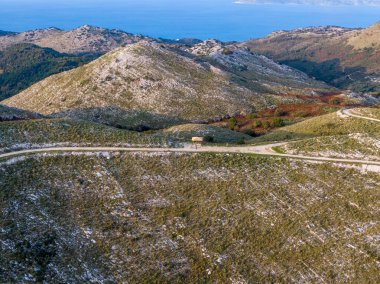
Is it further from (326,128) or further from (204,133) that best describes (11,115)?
(326,128)

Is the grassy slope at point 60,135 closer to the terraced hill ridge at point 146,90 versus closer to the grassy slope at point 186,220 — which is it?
the grassy slope at point 186,220

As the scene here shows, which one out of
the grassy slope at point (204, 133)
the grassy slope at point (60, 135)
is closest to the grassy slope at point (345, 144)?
the grassy slope at point (204, 133)

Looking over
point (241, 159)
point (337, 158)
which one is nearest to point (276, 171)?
point (241, 159)

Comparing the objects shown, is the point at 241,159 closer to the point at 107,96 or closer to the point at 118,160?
the point at 118,160

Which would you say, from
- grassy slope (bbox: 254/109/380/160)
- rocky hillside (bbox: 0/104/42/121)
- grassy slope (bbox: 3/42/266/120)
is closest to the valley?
grassy slope (bbox: 254/109/380/160)

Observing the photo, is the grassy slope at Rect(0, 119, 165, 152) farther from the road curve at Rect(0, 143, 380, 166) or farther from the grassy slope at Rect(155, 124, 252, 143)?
the grassy slope at Rect(155, 124, 252, 143)

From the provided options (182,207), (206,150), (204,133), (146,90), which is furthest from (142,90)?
(182,207)
